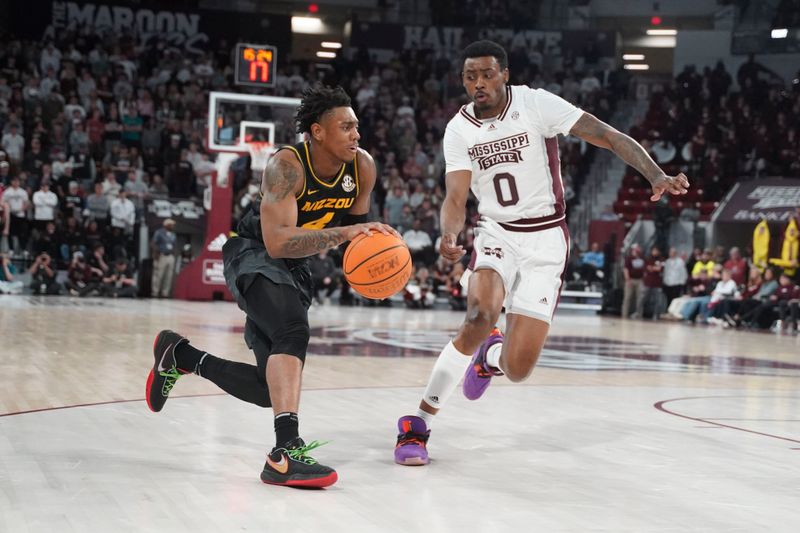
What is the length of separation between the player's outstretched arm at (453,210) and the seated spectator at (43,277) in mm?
15448

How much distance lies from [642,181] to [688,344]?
13918 mm

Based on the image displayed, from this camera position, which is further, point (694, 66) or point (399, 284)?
point (694, 66)

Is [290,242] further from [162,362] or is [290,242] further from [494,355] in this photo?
[494,355]

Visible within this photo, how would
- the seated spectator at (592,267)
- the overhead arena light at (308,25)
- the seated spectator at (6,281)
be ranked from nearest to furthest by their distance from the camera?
the seated spectator at (6,281) → the seated spectator at (592,267) → the overhead arena light at (308,25)

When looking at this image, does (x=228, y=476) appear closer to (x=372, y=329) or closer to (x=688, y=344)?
(x=372, y=329)

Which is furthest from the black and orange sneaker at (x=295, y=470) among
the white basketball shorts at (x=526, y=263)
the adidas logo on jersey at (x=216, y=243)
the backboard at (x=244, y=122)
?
the adidas logo on jersey at (x=216, y=243)

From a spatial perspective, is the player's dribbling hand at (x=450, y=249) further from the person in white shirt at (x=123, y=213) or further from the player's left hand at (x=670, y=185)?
the person in white shirt at (x=123, y=213)

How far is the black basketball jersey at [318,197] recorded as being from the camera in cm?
495

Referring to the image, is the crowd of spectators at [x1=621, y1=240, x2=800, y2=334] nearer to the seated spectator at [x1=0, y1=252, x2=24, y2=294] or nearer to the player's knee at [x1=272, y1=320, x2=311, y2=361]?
the seated spectator at [x1=0, y1=252, x2=24, y2=294]

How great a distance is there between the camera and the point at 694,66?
1201 inches

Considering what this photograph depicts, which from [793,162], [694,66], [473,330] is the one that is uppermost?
[694,66]

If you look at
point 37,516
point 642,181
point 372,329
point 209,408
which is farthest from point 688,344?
point 642,181

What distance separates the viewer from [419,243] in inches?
895

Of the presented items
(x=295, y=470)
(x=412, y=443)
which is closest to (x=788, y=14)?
(x=412, y=443)
